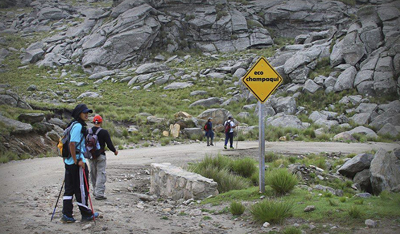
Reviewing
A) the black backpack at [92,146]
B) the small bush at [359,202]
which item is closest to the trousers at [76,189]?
the black backpack at [92,146]

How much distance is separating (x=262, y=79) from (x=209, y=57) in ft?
152

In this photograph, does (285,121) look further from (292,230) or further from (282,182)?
(292,230)

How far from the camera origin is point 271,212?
599cm

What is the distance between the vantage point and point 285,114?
96.5ft

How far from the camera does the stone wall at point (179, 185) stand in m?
8.25

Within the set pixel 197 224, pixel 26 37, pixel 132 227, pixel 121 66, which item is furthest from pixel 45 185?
pixel 26 37

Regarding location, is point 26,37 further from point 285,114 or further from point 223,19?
point 285,114

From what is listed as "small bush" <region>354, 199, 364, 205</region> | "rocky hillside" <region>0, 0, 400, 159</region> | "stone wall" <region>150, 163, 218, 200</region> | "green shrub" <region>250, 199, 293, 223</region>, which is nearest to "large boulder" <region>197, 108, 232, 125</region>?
"rocky hillside" <region>0, 0, 400, 159</region>

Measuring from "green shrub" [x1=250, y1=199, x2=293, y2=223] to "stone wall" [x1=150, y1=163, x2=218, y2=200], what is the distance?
7.16 ft

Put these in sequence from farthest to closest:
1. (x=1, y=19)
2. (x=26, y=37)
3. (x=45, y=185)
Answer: (x=1, y=19) < (x=26, y=37) < (x=45, y=185)

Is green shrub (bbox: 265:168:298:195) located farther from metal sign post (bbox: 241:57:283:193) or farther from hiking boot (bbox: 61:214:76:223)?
hiking boot (bbox: 61:214:76:223)

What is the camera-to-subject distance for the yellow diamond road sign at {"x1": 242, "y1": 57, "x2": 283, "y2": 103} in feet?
24.5

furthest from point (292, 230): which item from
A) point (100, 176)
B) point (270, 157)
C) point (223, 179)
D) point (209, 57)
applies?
point (209, 57)

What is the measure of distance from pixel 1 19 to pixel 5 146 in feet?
257
